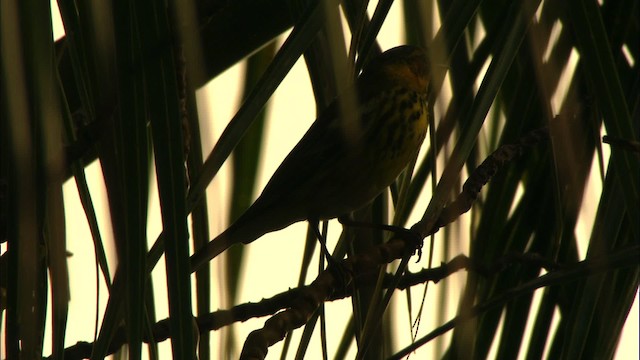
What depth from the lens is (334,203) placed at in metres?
2.18

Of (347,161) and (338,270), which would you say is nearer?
(338,270)

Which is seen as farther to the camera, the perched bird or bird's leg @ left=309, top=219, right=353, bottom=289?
the perched bird

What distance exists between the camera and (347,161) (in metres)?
2.17

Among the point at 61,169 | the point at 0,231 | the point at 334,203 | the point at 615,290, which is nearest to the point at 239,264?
the point at 0,231

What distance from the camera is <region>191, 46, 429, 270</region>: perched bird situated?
6.87 feet

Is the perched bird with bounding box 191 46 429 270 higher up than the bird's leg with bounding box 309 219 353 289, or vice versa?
the perched bird with bounding box 191 46 429 270

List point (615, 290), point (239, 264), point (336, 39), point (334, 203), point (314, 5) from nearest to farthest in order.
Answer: point (336, 39) < point (314, 5) < point (615, 290) < point (239, 264) < point (334, 203)

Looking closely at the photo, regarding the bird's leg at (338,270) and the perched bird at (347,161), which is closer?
the bird's leg at (338,270)

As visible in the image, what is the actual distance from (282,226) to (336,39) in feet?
5.48

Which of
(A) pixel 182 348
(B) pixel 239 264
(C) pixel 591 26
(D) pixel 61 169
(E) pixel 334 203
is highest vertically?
(E) pixel 334 203

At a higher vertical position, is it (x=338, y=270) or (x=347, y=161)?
(x=347, y=161)

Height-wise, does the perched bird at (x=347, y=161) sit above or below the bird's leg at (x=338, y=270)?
above

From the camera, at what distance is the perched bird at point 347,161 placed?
2094 millimetres

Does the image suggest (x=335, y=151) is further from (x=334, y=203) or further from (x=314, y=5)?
(x=314, y=5)
